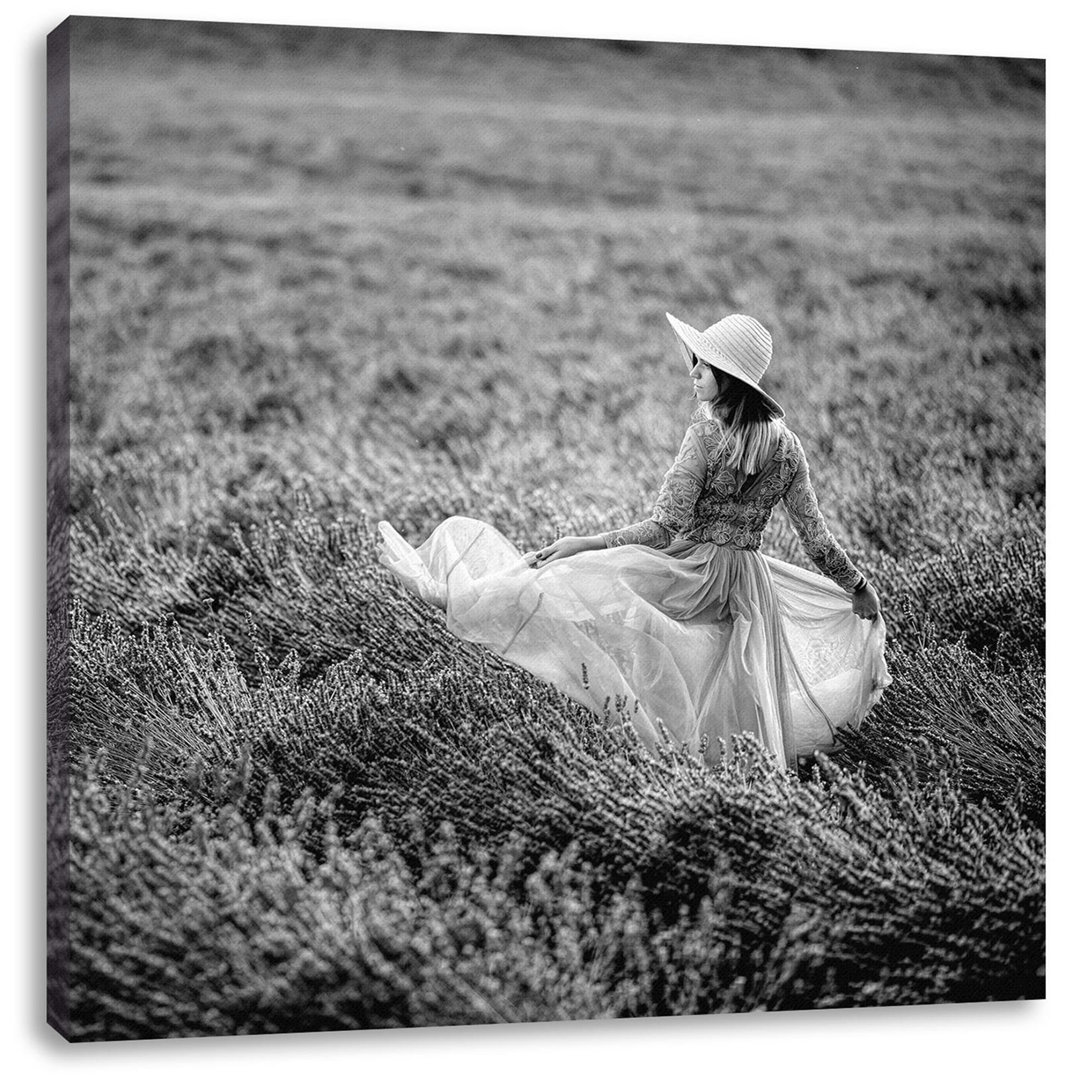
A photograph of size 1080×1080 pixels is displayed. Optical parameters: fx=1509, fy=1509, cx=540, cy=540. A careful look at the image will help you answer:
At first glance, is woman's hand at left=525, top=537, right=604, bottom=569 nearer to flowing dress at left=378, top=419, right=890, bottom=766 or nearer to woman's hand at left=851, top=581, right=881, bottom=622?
flowing dress at left=378, top=419, right=890, bottom=766

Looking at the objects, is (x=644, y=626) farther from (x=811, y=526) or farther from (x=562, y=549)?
(x=811, y=526)

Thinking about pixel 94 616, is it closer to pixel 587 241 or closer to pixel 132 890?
pixel 132 890

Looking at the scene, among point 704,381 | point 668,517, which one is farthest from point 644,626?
point 704,381

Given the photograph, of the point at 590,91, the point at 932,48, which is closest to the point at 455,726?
the point at 932,48

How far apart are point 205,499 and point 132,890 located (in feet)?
6.15

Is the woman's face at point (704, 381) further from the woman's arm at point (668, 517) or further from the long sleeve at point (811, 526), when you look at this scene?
the long sleeve at point (811, 526)

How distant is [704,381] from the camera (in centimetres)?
331

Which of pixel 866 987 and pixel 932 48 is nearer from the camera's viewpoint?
pixel 866 987

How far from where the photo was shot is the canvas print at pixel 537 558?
3.26 meters

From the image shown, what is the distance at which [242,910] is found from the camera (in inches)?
124

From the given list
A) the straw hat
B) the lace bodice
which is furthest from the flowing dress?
the straw hat

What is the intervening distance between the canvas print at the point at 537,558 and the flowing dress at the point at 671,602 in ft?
0.03

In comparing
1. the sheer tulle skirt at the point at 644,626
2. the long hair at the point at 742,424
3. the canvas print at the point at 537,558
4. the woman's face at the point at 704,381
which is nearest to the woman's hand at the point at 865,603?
the canvas print at the point at 537,558

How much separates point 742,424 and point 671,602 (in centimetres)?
42
